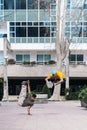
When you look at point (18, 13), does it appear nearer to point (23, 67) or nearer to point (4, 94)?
point (23, 67)

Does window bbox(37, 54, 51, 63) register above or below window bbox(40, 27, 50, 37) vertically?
below

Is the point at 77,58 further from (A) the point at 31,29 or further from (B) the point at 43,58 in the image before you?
(A) the point at 31,29

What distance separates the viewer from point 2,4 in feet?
192

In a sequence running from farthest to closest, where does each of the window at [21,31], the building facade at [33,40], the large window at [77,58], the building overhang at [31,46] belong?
the large window at [77,58]
the building overhang at [31,46]
the window at [21,31]
the building facade at [33,40]

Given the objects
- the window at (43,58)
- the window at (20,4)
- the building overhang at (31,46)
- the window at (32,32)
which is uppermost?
the window at (20,4)

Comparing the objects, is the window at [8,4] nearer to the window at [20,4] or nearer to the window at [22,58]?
the window at [20,4]

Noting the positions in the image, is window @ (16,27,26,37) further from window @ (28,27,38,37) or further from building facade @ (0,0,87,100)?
window @ (28,27,38,37)

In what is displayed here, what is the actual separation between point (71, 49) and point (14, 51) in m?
7.49

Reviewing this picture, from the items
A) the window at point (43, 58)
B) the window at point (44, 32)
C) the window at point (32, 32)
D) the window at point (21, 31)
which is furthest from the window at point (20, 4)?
the window at point (43, 58)

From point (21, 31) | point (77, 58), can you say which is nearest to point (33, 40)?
point (21, 31)

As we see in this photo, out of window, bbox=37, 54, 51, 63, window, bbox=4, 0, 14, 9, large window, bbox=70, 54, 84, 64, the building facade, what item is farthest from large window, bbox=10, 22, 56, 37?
large window, bbox=70, 54, 84, 64

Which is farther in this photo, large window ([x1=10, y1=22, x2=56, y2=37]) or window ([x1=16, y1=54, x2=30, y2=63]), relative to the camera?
window ([x1=16, y1=54, x2=30, y2=63])

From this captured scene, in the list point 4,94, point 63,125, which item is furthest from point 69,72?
point 63,125

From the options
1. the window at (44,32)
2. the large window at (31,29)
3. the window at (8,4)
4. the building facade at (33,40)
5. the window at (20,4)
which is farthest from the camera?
the window at (20,4)
